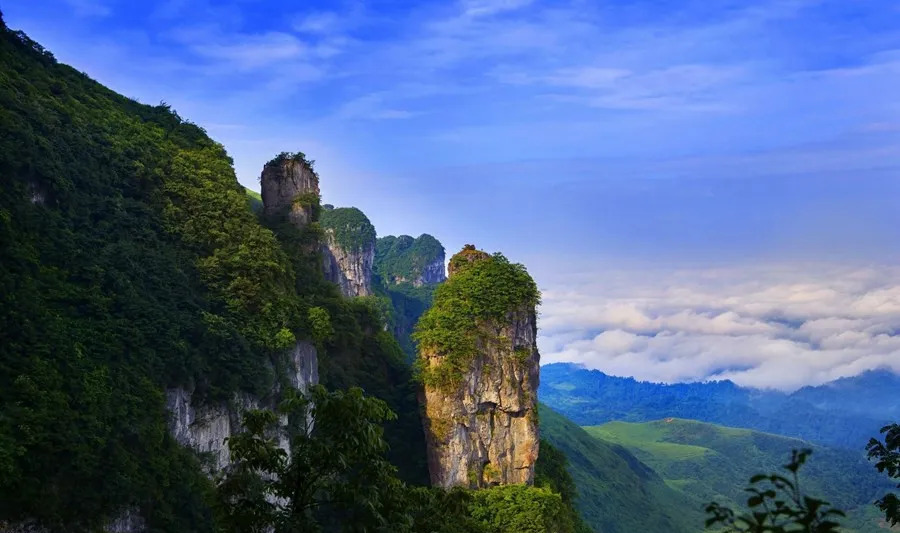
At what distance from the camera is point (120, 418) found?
26.7m

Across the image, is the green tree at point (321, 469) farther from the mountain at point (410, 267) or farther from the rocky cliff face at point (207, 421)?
the mountain at point (410, 267)

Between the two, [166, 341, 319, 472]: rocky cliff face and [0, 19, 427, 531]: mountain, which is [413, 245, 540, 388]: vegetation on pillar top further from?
[166, 341, 319, 472]: rocky cliff face

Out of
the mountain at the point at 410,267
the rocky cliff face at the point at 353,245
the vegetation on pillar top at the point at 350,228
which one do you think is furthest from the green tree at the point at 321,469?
the mountain at the point at 410,267

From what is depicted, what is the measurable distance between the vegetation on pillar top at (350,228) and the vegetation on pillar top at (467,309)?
2566 inches

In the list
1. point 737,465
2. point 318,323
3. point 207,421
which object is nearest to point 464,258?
point 318,323

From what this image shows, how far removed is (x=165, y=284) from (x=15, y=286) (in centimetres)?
843

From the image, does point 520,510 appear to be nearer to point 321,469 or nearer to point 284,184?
point 284,184

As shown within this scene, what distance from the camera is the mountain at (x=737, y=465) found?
13300cm

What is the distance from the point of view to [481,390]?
46375 mm

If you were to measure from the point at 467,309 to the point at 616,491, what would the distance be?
223 feet

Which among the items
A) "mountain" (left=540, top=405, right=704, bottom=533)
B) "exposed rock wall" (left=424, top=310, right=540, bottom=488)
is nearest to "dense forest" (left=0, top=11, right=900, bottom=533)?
"exposed rock wall" (left=424, top=310, right=540, bottom=488)

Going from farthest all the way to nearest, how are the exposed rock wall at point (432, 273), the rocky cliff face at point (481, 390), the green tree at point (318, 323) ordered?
the exposed rock wall at point (432, 273) < the rocky cliff face at point (481, 390) < the green tree at point (318, 323)

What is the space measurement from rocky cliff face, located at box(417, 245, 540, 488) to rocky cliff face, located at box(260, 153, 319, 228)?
12.4 meters

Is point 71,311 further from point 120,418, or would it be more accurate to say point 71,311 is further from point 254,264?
point 254,264
